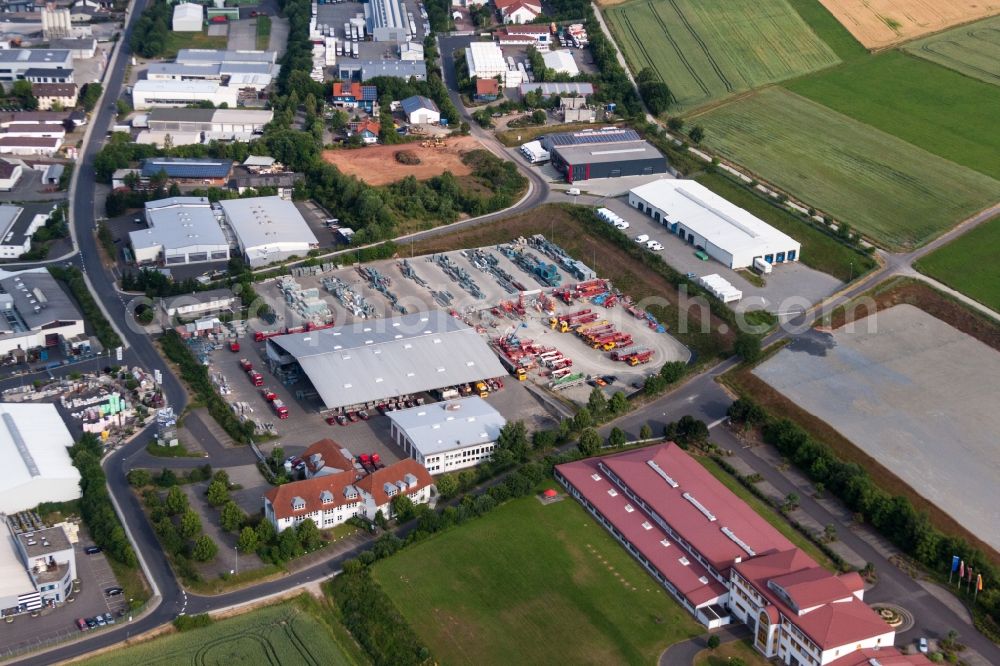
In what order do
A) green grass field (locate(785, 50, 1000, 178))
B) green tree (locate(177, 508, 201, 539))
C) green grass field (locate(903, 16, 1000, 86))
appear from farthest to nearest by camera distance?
green grass field (locate(903, 16, 1000, 86)) → green grass field (locate(785, 50, 1000, 178)) → green tree (locate(177, 508, 201, 539))

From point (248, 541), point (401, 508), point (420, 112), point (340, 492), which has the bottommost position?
point (401, 508)

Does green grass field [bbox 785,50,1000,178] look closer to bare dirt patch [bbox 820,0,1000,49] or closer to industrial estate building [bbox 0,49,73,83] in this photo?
bare dirt patch [bbox 820,0,1000,49]

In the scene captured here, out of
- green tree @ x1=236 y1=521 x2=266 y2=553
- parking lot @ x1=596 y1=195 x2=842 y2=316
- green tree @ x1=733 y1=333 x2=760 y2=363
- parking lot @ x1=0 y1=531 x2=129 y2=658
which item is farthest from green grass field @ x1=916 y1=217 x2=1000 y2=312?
parking lot @ x1=0 y1=531 x2=129 y2=658

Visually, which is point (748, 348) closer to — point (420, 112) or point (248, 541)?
point (248, 541)

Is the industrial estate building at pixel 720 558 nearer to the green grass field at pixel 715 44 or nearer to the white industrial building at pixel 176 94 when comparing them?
the green grass field at pixel 715 44

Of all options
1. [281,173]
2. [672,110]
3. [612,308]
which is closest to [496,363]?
[612,308]

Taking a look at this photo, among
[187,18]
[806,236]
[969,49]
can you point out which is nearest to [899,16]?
→ [969,49]
